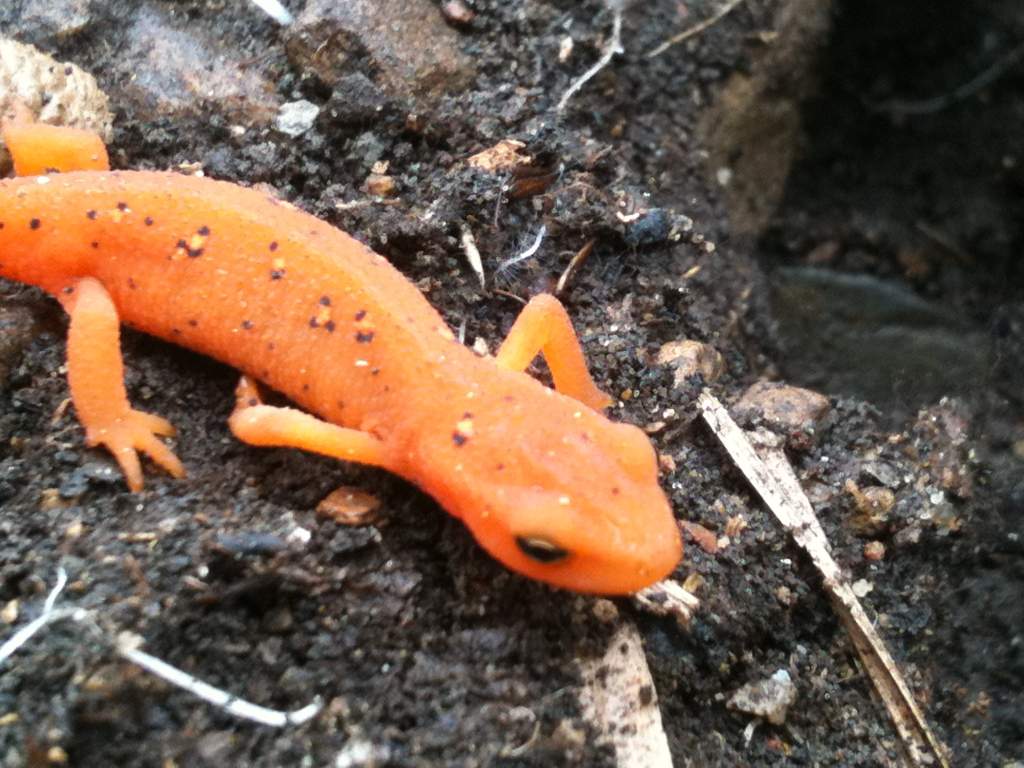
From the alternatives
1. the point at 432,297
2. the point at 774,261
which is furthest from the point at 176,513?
the point at 774,261

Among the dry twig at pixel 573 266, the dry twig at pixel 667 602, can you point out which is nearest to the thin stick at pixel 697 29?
the dry twig at pixel 573 266

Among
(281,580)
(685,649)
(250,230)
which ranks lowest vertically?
(685,649)

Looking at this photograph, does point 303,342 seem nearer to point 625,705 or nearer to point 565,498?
point 565,498

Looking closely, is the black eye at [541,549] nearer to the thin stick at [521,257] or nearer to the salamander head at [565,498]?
the salamander head at [565,498]

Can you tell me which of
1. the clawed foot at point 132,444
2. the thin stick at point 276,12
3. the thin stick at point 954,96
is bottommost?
the thin stick at point 954,96

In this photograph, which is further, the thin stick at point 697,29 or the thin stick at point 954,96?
the thin stick at point 954,96

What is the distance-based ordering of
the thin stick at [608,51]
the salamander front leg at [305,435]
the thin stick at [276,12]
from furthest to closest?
the thin stick at [608,51], the thin stick at [276,12], the salamander front leg at [305,435]

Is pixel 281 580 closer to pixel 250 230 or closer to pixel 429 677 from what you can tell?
pixel 429 677

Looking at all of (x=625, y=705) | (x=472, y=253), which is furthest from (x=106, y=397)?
(x=625, y=705)
